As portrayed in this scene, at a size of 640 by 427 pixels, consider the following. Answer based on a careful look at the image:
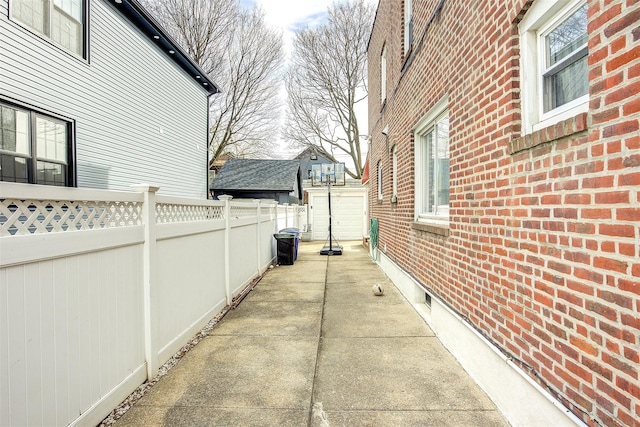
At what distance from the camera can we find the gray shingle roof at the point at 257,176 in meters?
19.6

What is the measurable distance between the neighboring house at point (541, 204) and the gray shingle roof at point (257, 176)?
15.5 metres

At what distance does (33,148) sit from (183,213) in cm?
432

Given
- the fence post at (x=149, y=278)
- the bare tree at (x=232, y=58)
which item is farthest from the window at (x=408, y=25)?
the bare tree at (x=232, y=58)

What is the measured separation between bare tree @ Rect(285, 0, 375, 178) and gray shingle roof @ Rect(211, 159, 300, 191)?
4.96m

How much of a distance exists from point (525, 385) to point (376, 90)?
8996 mm

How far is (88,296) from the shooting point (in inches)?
99.1

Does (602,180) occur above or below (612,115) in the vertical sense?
below

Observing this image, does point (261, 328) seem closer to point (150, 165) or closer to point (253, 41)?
point (150, 165)

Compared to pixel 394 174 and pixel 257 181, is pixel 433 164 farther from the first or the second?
pixel 257 181

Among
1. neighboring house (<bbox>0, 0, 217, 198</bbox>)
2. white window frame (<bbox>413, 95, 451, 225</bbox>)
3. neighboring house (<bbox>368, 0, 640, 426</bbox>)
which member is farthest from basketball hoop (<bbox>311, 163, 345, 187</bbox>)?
neighboring house (<bbox>368, 0, 640, 426</bbox>)

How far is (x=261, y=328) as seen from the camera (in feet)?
15.5

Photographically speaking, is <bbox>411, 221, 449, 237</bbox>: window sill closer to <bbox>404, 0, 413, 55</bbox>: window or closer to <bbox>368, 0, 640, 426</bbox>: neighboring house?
<bbox>368, 0, 640, 426</bbox>: neighboring house

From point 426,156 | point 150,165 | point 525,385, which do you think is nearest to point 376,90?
point 426,156

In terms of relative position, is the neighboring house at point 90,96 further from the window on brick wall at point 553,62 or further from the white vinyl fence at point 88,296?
the window on brick wall at point 553,62
